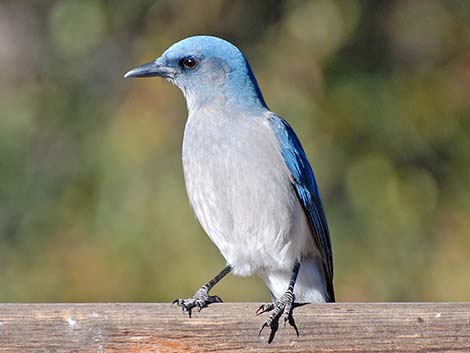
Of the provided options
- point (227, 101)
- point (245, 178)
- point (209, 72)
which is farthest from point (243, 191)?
point (209, 72)

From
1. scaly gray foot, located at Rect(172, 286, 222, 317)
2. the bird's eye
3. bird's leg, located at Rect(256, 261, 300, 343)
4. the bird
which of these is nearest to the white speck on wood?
scaly gray foot, located at Rect(172, 286, 222, 317)

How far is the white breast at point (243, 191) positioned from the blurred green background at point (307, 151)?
63.6 inches

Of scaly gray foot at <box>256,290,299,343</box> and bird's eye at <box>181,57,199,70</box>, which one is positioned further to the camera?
bird's eye at <box>181,57,199,70</box>

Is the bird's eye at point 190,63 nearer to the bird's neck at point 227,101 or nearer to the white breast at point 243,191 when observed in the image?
the bird's neck at point 227,101

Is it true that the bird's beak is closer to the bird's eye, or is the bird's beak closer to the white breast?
the bird's eye

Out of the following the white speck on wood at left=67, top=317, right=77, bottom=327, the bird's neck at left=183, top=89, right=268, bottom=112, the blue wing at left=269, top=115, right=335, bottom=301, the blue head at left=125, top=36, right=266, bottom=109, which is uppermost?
the blue head at left=125, top=36, right=266, bottom=109

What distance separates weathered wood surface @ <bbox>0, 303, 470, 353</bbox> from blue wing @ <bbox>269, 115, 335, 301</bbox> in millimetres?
1298

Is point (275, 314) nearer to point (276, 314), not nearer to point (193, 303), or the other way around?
point (276, 314)

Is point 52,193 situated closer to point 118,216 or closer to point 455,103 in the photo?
point 118,216

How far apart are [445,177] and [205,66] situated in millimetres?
2384

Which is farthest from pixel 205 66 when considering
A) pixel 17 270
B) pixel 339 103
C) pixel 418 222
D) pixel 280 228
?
pixel 17 270

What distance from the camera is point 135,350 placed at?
3789 millimetres

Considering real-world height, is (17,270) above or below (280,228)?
below

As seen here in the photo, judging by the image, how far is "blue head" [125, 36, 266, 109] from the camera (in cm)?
527
